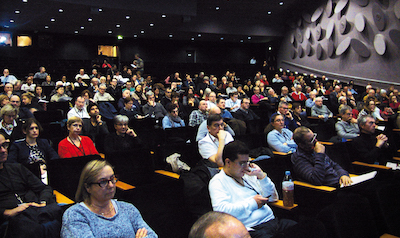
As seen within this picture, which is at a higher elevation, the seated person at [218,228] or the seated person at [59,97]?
the seated person at [59,97]

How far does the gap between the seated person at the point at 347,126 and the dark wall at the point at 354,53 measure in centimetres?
695

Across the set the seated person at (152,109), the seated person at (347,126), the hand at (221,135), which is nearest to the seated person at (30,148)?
the hand at (221,135)

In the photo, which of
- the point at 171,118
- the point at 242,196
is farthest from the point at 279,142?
the point at 242,196

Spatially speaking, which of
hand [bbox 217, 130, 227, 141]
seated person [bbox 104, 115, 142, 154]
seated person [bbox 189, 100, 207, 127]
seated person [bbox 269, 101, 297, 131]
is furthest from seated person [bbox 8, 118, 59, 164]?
seated person [bbox 269, 101, 297, 131]

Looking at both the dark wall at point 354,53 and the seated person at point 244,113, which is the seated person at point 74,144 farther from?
the dark wall at point 354,53

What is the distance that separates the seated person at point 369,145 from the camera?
12.8ft

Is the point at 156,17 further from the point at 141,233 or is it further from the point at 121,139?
the point at 141,233

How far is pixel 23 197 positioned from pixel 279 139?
3.01m

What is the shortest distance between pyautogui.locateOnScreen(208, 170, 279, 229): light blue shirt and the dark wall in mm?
10542

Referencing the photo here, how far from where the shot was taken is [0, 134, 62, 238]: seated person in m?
1.71

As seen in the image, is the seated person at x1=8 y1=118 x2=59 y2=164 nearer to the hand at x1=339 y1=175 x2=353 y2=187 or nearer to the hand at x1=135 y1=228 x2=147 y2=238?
the hand at x1=135 y1=228 x2=147 y2=238

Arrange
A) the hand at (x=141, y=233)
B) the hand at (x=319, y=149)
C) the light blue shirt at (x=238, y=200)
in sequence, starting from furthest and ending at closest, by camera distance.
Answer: the hand at (x=319, y=149) < the light blue shirt at (x=238, y=200) < the hand at (x=141, y=233)

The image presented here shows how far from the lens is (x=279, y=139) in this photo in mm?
4227

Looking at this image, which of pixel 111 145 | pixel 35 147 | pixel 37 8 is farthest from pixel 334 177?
pixel 37 8
